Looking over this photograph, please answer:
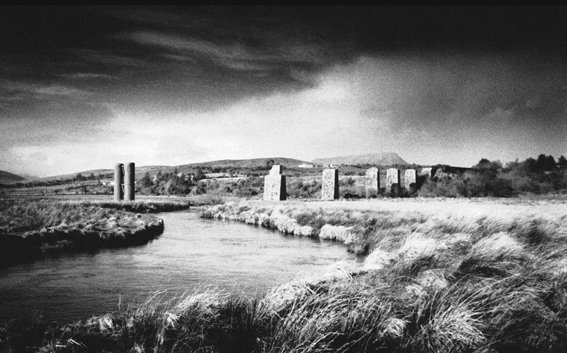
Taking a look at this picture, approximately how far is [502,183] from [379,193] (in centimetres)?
880

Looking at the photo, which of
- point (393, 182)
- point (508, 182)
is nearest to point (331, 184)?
point (393, 182)

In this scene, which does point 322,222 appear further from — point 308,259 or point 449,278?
point 449,278

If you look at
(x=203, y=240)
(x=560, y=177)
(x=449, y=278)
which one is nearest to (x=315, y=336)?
(x=449, y=278)

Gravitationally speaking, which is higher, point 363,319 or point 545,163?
point 545,163

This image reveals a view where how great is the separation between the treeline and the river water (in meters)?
16.6

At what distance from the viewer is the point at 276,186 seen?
30000mm

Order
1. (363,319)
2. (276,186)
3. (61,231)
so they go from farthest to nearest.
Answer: (276,186), (61,231), (363,319)

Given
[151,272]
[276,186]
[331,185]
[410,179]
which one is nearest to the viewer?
[151,272]

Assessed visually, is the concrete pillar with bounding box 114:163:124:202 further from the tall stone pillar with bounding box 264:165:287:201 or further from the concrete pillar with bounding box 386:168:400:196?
the concrete pillar with bounding box 386:168:400:196

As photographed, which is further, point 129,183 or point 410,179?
point 410,179

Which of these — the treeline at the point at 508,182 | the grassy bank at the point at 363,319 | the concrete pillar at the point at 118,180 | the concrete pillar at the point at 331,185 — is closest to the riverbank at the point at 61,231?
the grassy bank at the point at 363,319

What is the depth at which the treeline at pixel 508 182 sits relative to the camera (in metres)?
25.6

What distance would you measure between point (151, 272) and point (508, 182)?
83.0 ft

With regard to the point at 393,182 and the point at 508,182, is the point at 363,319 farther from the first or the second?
the point at 393,182
